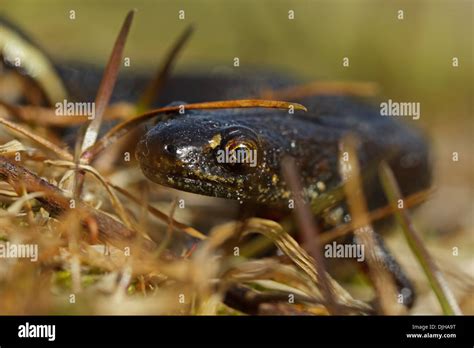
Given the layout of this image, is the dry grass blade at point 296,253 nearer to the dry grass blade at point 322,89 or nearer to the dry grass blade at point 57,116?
the dry grass blade at point 57,116

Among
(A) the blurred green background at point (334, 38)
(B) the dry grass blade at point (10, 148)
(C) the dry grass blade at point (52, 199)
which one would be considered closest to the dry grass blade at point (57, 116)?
(B) the dry grass blade at point (10, 148)

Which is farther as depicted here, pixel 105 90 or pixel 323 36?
pixel 323 36

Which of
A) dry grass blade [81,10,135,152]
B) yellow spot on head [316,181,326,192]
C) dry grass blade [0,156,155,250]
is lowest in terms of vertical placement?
dry grass blade [0,156,155,250]

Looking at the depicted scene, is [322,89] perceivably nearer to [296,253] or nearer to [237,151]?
[237,151]

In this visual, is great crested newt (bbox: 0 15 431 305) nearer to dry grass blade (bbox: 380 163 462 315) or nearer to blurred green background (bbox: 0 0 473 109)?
dry grass blade (bbox: 380 163 462 315)

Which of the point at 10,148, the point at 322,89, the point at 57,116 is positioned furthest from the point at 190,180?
the point at 322,89

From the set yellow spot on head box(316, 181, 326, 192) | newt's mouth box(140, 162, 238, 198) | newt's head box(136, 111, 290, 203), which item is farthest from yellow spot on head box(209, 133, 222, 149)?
yellow spot on head box(316, 181, 326, 192)

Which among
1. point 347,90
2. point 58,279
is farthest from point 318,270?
point 347,90

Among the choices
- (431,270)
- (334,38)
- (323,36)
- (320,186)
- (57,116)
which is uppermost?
(323,36)
